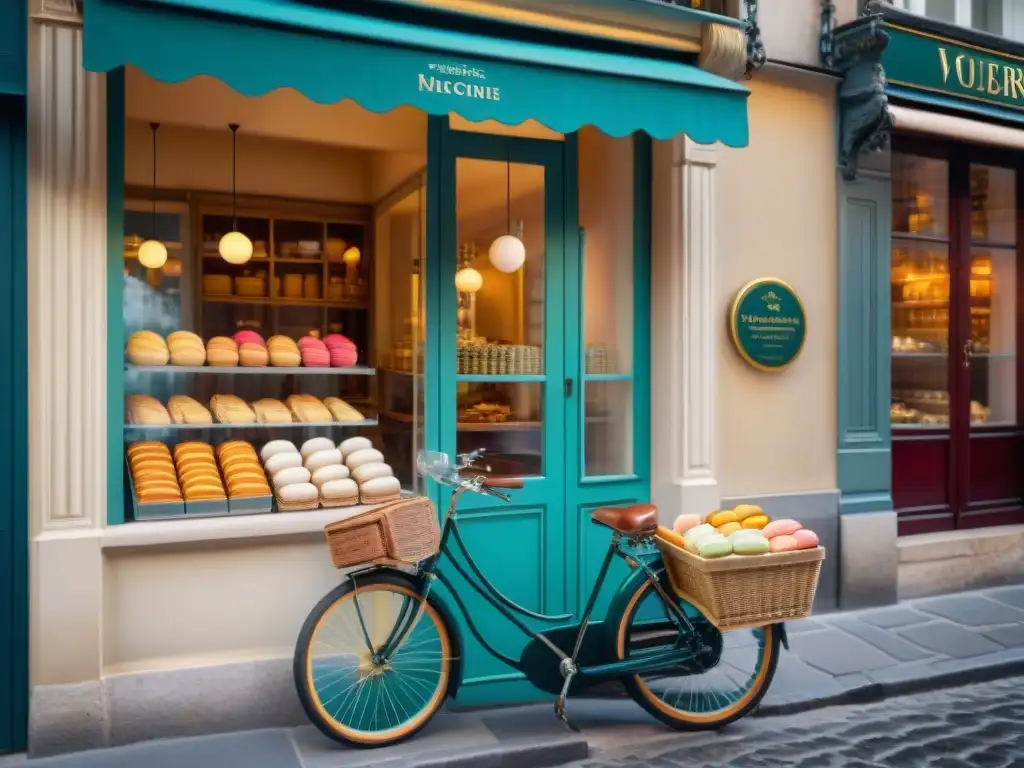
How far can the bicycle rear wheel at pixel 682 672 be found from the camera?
488 centimetres

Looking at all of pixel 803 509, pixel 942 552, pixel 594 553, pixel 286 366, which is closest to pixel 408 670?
pixel 594 553

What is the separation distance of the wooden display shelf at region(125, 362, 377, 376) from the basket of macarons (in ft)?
6.84

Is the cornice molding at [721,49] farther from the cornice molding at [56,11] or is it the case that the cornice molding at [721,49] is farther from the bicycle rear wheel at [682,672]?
the cornice molding at [56,11]

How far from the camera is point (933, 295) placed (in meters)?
7.79

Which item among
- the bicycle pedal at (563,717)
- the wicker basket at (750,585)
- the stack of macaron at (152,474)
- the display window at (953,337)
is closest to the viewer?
the wicker basket at (750,585)

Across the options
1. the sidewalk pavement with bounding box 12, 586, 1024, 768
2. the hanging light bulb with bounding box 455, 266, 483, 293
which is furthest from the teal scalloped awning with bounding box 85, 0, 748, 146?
the sidewalk pavement with bounding box 12, 586, 1024, 768

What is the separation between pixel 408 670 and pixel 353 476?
112 cm

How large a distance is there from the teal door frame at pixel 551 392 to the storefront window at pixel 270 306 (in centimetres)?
21

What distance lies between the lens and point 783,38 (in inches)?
257

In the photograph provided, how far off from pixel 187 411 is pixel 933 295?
6052 millimetres

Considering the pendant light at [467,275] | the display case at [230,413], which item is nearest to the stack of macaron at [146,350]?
the display case at [230,413]

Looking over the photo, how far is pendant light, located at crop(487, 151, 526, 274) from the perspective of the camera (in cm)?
575

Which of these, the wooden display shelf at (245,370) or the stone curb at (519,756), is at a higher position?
the wooden display shelf at (245,370)

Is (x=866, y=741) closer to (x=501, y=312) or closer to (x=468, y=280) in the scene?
(x=501, y=312)
